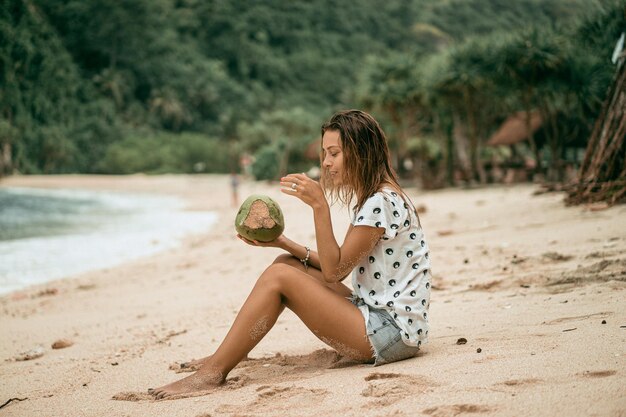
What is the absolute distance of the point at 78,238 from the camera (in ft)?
44.9

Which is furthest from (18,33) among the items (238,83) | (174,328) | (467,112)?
(238,83)

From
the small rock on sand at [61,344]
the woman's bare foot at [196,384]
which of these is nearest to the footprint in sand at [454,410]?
the woman's bare foot at [196,384]

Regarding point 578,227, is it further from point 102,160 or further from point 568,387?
point 102,160

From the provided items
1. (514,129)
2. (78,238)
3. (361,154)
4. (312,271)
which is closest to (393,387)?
(312,271)

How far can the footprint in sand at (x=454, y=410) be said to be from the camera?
2076mm

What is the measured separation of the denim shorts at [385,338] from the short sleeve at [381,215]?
364 millimetres

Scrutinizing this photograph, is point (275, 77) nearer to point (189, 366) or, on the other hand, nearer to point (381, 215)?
point (189, 366)

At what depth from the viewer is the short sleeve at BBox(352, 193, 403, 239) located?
109 inches

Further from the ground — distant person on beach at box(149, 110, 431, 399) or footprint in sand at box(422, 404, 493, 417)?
distant person on beach at box(149, 110, 431, 399)

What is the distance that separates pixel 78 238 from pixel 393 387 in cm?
1242

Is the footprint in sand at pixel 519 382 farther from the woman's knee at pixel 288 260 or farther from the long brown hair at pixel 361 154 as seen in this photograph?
the woman's knee at pixel 288 260

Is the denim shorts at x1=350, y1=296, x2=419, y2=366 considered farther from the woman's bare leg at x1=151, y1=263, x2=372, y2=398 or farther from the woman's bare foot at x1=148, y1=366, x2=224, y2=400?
the woman's bare foot at x1=148, y1=366, x2=224, y2=400

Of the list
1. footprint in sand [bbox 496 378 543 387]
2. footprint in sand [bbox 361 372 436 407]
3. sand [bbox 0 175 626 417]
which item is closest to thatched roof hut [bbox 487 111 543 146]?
sand [bbox 0 175 626 417]

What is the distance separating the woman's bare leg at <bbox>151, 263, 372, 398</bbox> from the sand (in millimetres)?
101
